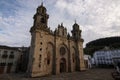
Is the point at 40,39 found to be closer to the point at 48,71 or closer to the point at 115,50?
the point at 48,71

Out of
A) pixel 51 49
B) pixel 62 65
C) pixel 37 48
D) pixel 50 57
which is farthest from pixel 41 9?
pixel 62 65

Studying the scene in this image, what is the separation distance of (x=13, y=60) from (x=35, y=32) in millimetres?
15645

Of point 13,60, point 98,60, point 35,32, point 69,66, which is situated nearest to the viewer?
point 35,32

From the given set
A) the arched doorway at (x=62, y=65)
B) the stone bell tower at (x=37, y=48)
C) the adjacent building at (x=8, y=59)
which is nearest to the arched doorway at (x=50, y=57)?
the stone bell tower at (x=37, y=48)

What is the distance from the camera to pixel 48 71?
2467cm

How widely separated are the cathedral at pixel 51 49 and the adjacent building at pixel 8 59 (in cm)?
1258

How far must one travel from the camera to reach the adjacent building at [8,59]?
2995cm

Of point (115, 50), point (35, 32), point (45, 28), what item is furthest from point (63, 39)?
point (115, 50)

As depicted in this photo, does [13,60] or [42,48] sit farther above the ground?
[42,48]

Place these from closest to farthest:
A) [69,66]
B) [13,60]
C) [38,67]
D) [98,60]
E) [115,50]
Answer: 1. [38,67]
2. [69,66]
3. [13,60]
4. [115,50]
5. [98,60]

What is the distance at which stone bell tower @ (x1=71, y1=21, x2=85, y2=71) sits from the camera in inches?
1296

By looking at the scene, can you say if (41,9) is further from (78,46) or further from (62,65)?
(78,46)

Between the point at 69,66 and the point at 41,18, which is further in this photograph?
the point at 69,66

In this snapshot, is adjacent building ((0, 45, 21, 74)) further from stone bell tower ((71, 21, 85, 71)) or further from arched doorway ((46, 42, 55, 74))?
stone bell tower ((71, 21, 85, 71))
